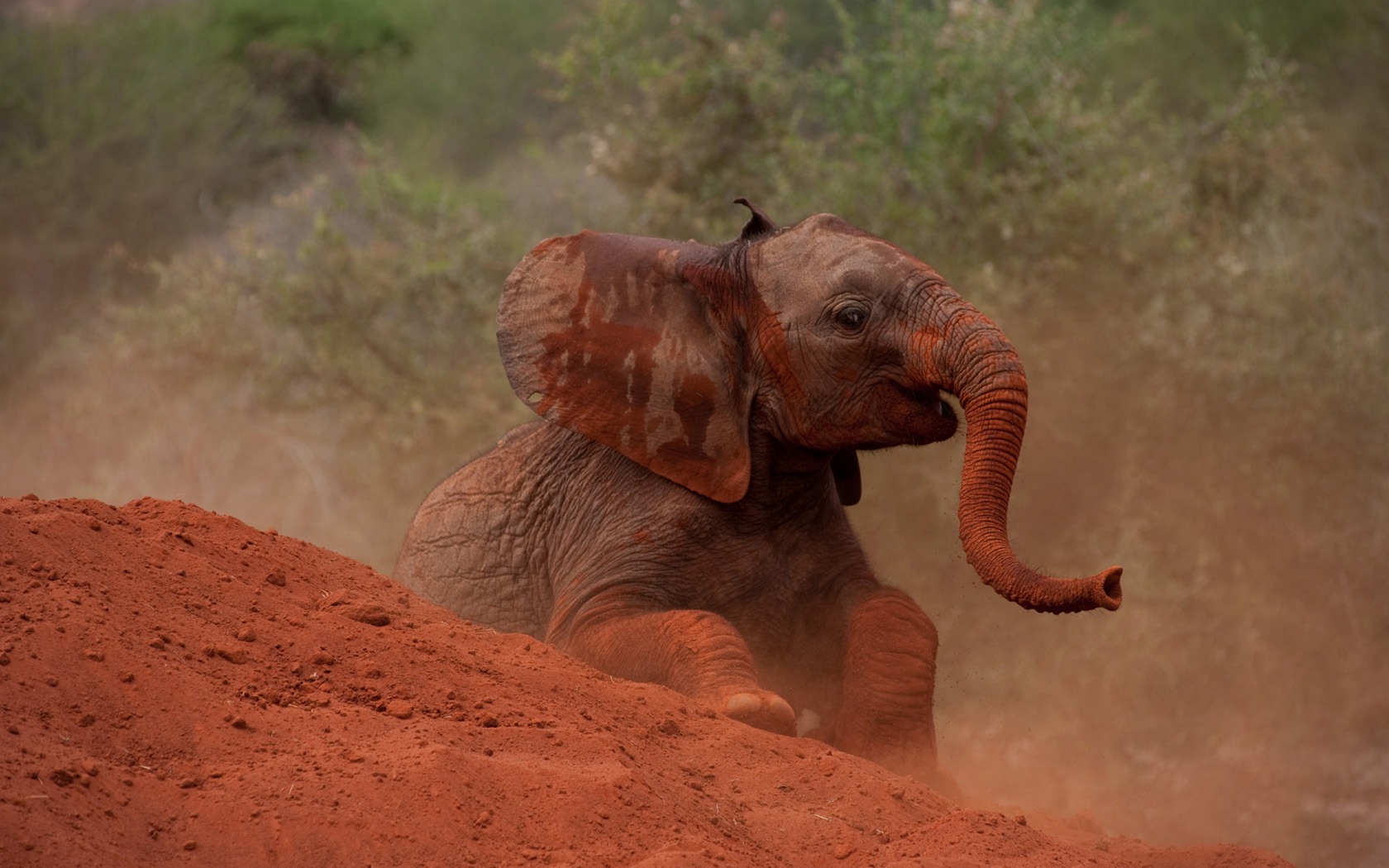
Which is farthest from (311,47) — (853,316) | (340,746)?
(340,746)

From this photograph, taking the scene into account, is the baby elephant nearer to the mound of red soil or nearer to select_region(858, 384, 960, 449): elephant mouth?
select_region(858, 384, 960, 449): elephant mouth

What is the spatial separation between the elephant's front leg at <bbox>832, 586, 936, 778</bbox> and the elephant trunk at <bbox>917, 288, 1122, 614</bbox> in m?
0.66

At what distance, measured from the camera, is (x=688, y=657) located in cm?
575

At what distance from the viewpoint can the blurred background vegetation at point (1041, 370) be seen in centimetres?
1162

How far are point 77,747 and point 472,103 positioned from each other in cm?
2780

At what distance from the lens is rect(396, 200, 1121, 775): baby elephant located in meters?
5.89

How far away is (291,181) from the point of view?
27.6 m

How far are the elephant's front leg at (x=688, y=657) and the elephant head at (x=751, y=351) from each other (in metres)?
0.60

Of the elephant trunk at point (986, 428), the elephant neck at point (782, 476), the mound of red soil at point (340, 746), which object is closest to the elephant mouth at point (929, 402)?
the elephant trunk at point (986, 428)

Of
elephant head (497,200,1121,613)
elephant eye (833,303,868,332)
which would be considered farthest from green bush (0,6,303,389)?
elephant eye (833,303,868,332)

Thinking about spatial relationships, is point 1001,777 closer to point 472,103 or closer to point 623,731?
point 623,731

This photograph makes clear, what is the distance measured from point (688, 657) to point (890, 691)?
71cm

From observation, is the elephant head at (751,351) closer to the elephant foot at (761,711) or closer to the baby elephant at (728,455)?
the baby elephant at (728,455)

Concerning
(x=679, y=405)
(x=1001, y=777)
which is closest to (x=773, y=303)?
Answer: (x=679, y=405)
